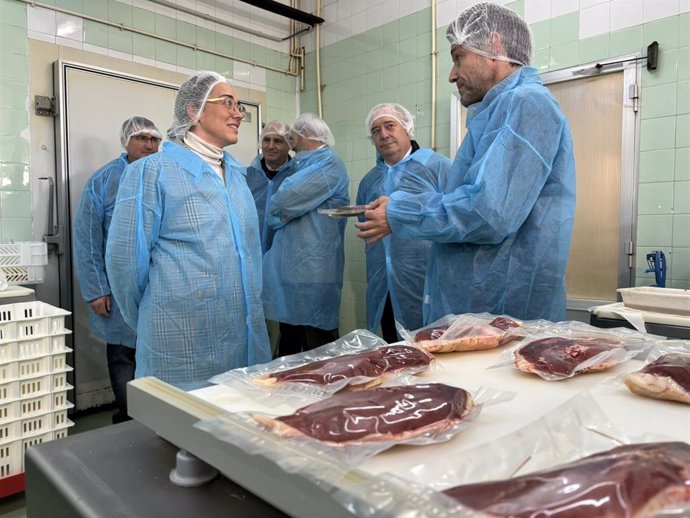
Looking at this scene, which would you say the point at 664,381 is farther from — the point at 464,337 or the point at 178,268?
the point at 178,268

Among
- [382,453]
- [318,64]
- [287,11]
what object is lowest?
[382,453]

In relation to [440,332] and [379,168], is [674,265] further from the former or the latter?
[440,332]

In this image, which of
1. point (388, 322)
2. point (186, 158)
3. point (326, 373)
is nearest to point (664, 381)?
point (326, 373)

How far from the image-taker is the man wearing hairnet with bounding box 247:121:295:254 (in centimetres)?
348

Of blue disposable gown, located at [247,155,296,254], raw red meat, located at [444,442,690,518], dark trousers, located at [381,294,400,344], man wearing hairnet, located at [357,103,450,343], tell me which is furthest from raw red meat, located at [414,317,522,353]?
blue disposable gown, located at [247,155,296,254]

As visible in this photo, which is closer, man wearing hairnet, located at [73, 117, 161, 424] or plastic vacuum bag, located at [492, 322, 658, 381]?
plastic vacuum bag, located at [492, 322, 658, 381]

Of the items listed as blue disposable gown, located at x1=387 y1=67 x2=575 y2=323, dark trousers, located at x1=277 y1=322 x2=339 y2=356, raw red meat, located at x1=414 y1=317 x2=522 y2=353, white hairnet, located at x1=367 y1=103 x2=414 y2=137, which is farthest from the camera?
dark trousers, located at x1=277 y1=322 x2=339 y2=356

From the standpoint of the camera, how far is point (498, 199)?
1.42 meters

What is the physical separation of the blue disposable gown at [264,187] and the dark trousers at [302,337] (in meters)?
0.57

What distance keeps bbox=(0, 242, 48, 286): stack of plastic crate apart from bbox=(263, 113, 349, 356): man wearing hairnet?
1.24 metres

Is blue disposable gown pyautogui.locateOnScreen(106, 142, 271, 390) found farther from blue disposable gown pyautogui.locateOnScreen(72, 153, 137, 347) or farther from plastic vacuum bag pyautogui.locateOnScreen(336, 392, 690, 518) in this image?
plastic vacuum bag pyautogui.locateOnScreen(336, 392, 690, 518)

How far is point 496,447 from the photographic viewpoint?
567 millimetres

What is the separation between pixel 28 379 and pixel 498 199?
195 cm

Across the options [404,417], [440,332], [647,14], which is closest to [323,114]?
[647,14]
